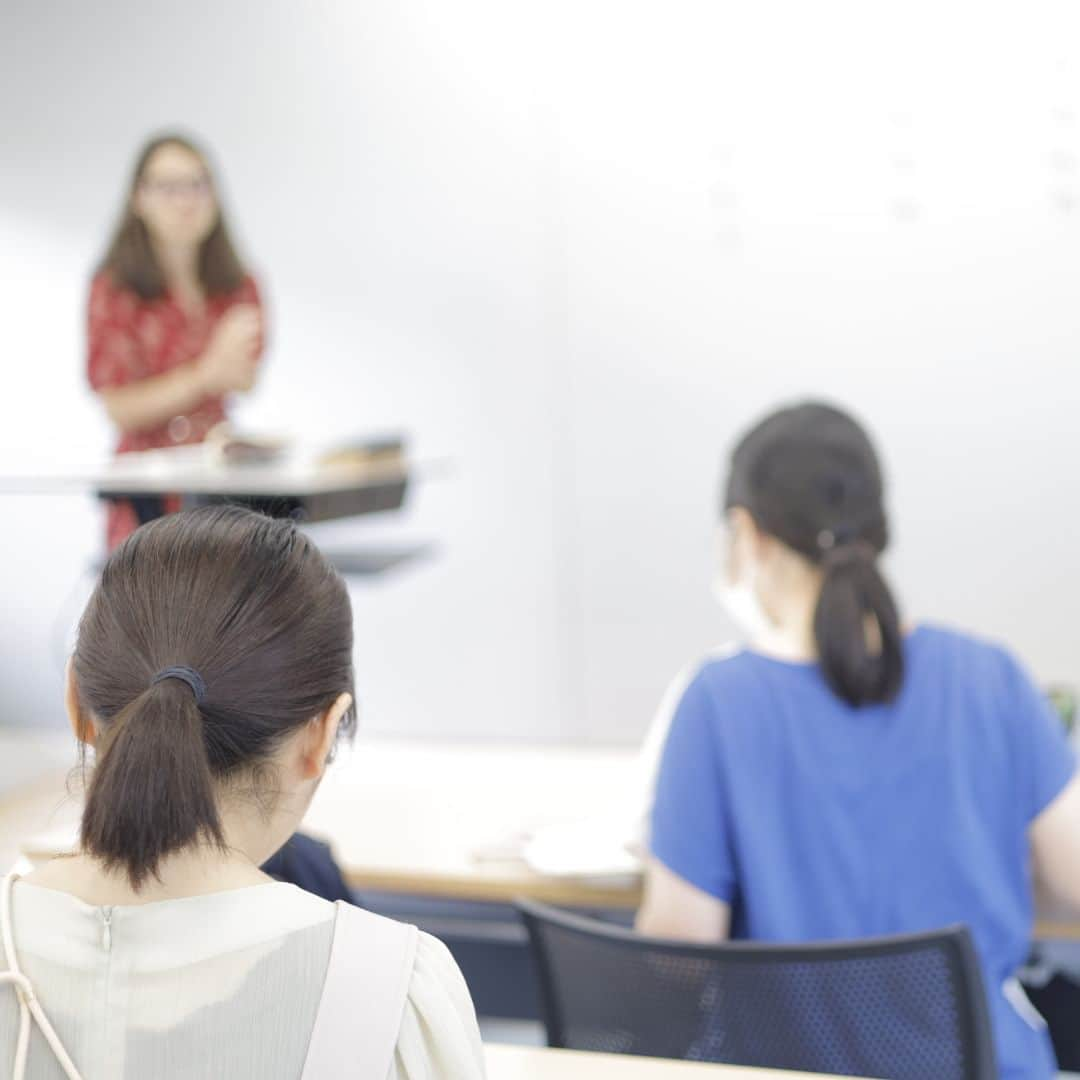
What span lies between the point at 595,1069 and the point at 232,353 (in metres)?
2.58

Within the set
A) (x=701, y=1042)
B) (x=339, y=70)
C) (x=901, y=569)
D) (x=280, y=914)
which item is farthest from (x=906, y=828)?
(x=339, y=70)

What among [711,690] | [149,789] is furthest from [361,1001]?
[711,690]

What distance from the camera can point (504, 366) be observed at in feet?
12.1

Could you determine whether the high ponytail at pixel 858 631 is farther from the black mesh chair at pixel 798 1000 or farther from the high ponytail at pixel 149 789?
the high ponytail at pixel 149 789

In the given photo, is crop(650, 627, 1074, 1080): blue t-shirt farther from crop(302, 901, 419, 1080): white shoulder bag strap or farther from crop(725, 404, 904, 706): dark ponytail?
crop(302, 901, 419, 1080): white shoulder bag strap

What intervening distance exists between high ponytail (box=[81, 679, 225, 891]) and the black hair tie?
0.5 inches

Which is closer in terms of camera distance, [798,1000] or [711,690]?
[798,1000]

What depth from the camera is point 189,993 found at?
0.86 m

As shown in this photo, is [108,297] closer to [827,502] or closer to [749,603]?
[749,603]

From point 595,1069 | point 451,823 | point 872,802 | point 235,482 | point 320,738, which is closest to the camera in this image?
point 320,738

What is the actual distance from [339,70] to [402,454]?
1.45 m

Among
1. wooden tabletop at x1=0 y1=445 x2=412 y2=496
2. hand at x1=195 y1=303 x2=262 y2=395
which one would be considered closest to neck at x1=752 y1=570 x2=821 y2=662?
wooden tabletop at x1=0 y1=445 x2=412 y2=496

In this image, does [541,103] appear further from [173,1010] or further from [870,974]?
[173,1010]

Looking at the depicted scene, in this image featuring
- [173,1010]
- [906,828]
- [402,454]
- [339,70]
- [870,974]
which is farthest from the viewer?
[339,70]
